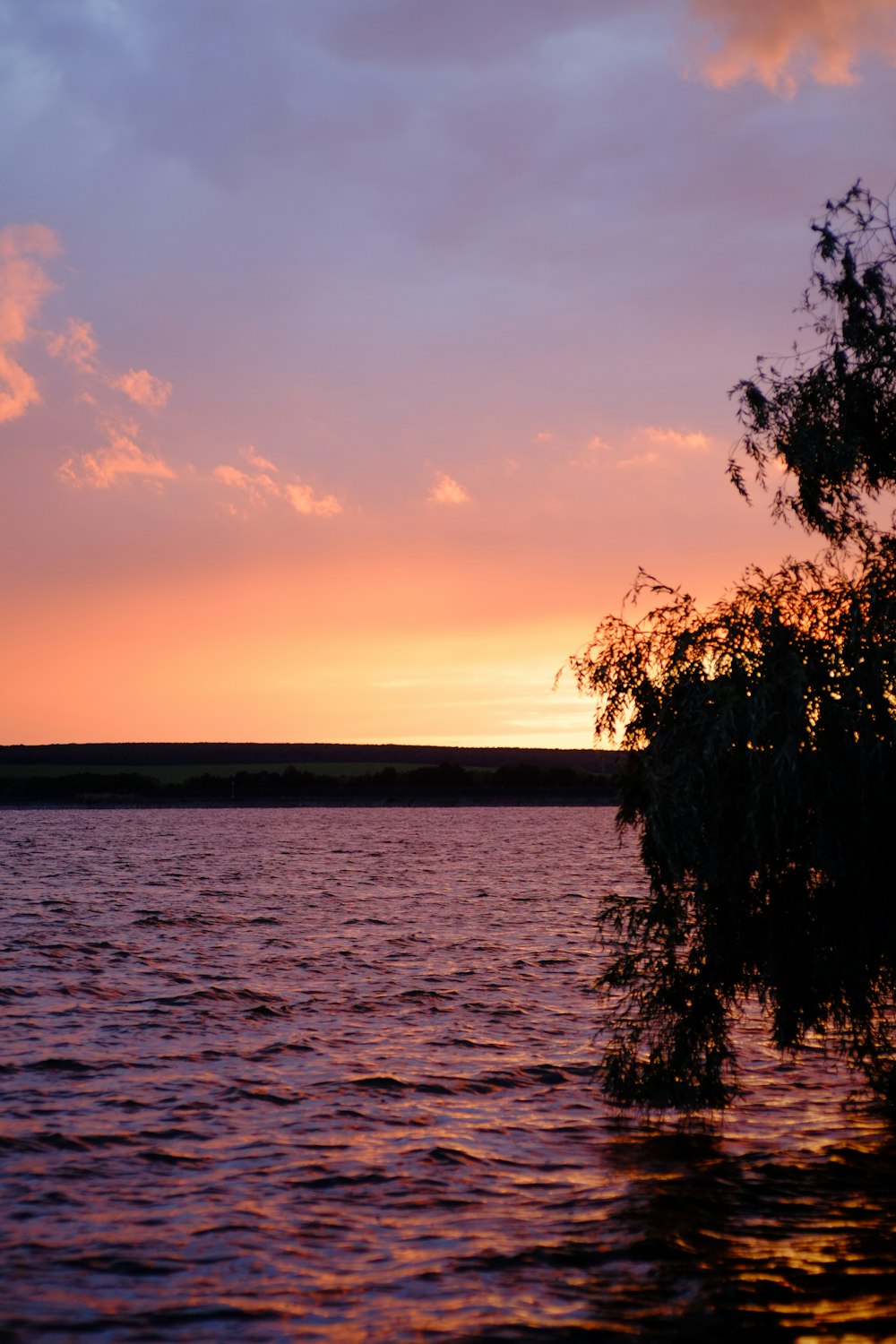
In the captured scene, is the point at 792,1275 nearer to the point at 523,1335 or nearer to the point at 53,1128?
the point at 523,1335

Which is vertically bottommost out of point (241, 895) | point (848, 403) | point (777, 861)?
point (241, 895)

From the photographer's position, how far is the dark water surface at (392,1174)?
35.9ft

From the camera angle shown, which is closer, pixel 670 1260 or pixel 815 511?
pixel 670 1260

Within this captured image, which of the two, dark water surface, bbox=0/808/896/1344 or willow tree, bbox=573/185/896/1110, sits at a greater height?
willow tree, bbox=573/185/896/1110

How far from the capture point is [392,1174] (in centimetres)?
1535

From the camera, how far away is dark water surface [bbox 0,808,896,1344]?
10.9 m

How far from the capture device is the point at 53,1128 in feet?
55.6

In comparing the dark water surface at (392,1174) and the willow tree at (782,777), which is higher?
the willow tree at (782,777)

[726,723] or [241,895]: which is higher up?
[726,723]

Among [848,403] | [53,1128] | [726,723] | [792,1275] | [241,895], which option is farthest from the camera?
[241,895]

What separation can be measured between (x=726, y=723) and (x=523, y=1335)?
7.79 metres

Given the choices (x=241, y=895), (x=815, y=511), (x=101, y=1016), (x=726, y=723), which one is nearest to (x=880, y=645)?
(x=726, y=723)

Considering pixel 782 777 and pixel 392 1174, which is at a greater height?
pixel 782 777

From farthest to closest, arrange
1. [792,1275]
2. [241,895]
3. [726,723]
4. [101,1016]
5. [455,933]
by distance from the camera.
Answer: [241,895] < [455,933] < [101,1016] < [726,723] < [792,1275]
